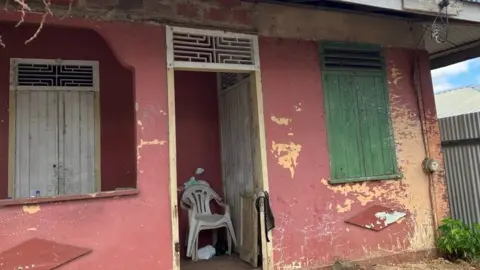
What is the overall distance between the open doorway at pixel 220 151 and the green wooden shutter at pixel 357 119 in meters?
1.02

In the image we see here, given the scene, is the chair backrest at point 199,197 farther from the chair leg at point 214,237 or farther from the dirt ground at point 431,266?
Answer: the dirt ground at point 431,266

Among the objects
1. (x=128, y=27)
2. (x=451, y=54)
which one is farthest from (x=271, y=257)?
(x=451, y=54)

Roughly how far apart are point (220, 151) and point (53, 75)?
91.9 inches

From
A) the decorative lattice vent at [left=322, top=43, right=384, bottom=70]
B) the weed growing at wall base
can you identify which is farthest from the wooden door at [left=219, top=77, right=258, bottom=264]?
the weed growing at wall base

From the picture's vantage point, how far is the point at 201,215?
5.27m

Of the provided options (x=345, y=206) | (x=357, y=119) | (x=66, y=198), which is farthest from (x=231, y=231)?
(x=66, y=198)

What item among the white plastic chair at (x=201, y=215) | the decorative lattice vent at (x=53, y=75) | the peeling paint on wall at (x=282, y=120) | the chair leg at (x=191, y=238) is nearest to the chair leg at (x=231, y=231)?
the white plastic chair at (x=201, y=215)

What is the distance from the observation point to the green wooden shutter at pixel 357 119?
5000mm

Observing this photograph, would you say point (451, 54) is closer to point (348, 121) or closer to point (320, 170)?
point (348, 121)

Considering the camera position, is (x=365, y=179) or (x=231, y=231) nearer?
(x=365, y=179)

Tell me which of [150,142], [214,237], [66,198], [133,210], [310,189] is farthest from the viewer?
[214,237]

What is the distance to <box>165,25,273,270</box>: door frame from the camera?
162 inches

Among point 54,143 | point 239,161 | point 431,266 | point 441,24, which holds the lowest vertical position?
point 431,266

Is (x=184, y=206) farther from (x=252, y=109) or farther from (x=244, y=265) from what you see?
(x=252, y=109)
